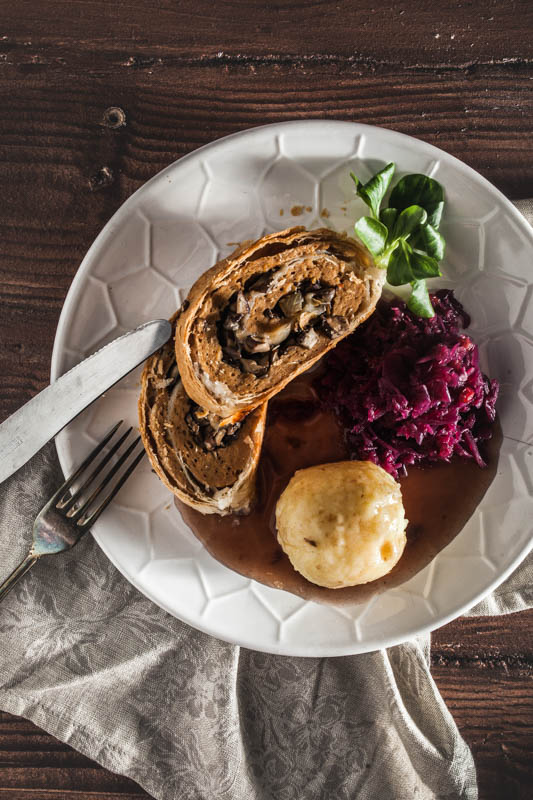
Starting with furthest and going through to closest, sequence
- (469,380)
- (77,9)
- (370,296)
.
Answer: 1. (77,9)
2. (469,380)
3. (370,296)

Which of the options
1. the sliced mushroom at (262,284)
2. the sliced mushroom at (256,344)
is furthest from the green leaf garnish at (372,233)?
the sliced mushroom at (256,344)

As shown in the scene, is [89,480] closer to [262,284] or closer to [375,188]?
[262,284]

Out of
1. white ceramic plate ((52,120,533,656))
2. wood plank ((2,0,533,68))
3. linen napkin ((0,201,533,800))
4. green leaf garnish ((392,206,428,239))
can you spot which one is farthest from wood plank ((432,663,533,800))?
wood plank ((2,0,533,68))

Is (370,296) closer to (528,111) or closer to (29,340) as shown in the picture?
(528,111)

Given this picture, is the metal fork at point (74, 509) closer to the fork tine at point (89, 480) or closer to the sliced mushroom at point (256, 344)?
the fork tine at point (89, 480)

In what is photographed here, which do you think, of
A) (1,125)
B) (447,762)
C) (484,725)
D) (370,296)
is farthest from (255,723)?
(1,125)

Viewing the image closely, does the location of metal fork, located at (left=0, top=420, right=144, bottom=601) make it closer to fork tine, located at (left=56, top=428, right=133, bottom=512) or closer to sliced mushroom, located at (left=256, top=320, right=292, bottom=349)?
fork tine, located at (left=56, top=428, right=133, bottom=512)

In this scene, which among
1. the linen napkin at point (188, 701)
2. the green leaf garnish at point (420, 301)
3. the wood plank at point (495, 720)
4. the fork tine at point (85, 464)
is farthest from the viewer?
the wood plank at point (495, 720)
